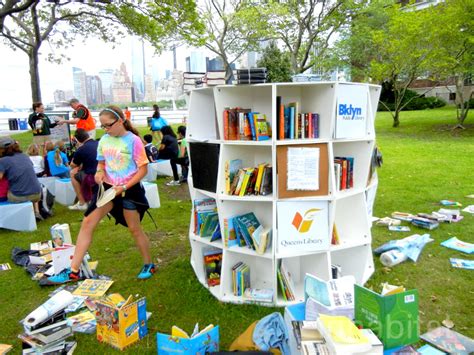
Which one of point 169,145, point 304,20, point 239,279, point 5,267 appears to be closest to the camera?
point 239,279

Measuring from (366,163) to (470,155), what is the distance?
31.3ft

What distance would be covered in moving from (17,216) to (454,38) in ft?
54.6

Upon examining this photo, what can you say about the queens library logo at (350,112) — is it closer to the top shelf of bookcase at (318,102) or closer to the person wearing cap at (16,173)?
the top shelf of bookcase at (318,102)

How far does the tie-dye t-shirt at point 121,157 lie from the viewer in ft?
13.1

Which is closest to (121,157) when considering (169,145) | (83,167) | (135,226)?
(135,226)

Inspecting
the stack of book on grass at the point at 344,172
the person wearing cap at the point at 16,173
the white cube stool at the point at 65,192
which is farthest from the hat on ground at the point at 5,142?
the stack of book on grass at the point at 344,172

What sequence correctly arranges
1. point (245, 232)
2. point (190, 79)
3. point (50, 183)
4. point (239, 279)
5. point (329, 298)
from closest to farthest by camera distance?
point (329, 298), point (245, 232), point (239, 279), point (190, 79), point (50, 183)

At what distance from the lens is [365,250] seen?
4.06 metres

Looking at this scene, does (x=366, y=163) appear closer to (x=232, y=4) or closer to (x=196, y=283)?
(x=196, y=283)

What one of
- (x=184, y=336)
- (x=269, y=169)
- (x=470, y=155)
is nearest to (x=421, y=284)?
(x=269, y=169)

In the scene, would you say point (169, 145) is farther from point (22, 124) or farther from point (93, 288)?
point (22, 124)

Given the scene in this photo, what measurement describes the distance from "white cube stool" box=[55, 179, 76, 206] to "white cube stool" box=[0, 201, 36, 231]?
5.02 ft

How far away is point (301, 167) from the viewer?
11.4 feet

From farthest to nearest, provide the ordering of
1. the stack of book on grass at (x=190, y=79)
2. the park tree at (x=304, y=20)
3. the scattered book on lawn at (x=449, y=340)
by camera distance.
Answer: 1. the park tree at (x=304, y=20)
2. the stack of book on grass at (x=190, y=79)
3. the scattered book on lawn at (x=449, y=340)
